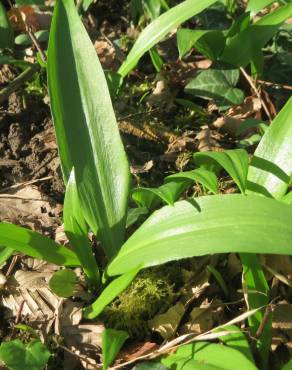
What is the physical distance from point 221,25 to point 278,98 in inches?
15.4

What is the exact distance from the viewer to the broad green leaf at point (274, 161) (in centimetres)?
134

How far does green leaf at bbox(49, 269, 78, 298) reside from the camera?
1.32m

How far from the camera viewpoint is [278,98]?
191cm

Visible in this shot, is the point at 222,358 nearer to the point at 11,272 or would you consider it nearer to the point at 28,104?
the point at 11,272

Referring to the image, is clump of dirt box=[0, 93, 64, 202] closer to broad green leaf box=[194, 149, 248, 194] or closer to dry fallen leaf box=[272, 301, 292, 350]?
broad green leaf box=[194, 149, 248, 194]

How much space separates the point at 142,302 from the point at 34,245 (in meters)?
0.31

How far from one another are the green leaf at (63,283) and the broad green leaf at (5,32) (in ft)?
3.36

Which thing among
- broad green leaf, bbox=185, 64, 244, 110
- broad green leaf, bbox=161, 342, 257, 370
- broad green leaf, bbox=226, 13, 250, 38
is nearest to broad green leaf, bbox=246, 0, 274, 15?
broad green leaf, bbox=226, 13, 250, 38

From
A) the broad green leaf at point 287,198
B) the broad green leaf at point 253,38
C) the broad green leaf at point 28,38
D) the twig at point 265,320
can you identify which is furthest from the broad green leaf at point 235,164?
the broad green leaf at point 28,38

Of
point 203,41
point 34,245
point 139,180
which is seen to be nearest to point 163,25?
point 203,41

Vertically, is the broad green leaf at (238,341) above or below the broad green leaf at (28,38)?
below

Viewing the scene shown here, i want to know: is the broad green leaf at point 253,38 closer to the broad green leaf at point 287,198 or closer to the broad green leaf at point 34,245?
the broad green leaf at point 287,198

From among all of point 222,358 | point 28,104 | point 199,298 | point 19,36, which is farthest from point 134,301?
point 19,36

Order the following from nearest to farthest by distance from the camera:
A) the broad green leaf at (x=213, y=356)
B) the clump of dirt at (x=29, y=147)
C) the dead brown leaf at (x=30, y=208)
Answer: the broad green leaf at (x=213, y=356), the dead brown leaf at (x=30, y=208), the clump of dirt at (x=29, y=147)
